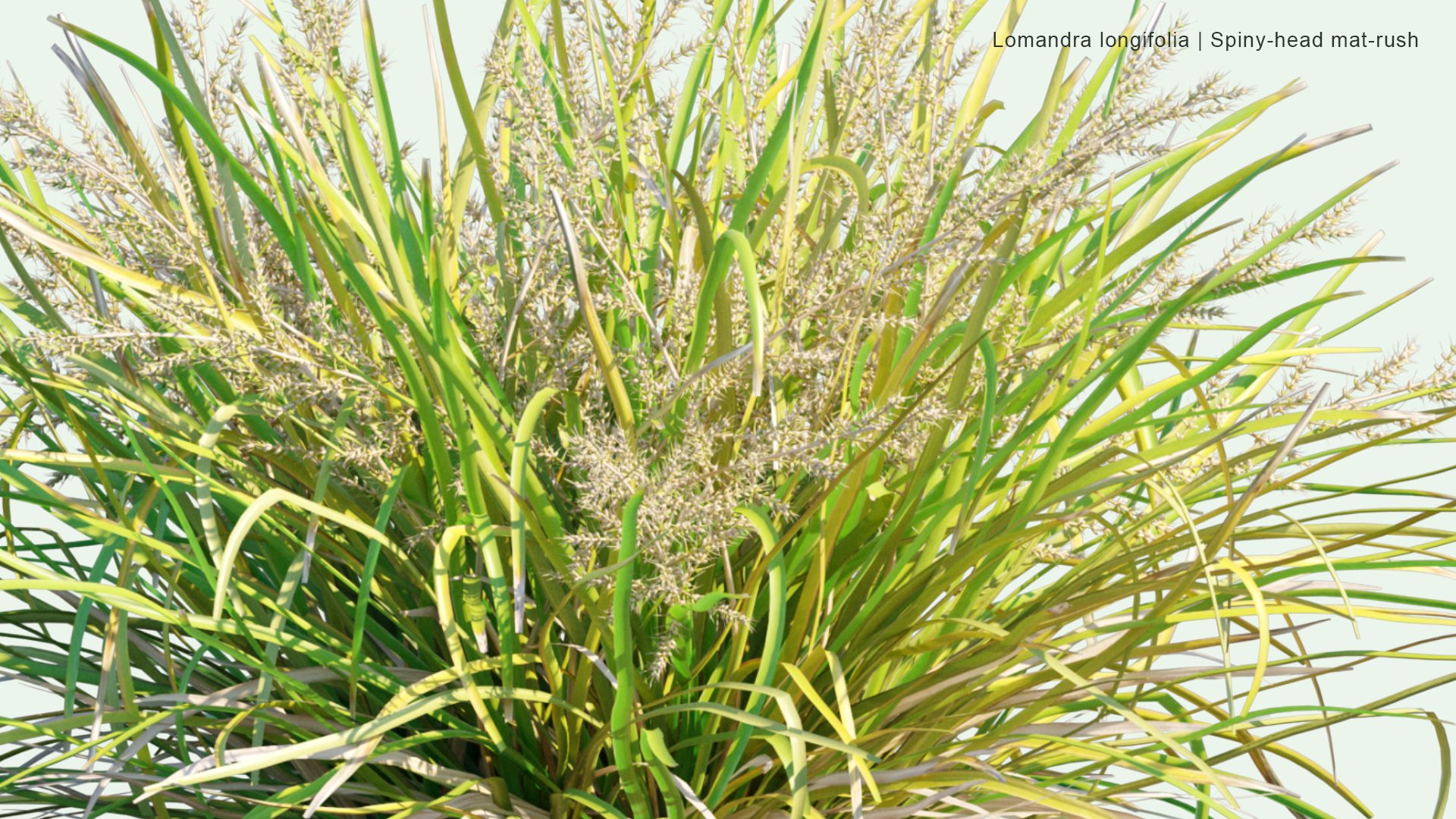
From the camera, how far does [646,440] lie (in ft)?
2.99

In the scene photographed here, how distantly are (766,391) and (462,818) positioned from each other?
44cm

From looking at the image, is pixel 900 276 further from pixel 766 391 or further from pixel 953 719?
pixel 953 719

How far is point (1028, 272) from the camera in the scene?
1.14 meters

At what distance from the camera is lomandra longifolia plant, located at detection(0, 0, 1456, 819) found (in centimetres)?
85

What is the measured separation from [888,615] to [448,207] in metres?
0.58

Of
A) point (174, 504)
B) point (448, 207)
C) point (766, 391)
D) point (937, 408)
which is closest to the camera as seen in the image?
point (937, 408)

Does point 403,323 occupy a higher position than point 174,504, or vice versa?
point 403,323

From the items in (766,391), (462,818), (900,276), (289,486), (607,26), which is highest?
(607,26)

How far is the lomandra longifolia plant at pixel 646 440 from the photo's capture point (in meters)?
0.85

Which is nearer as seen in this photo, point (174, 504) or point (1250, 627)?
point (174, 504)

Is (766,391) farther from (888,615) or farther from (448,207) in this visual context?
(448,207)

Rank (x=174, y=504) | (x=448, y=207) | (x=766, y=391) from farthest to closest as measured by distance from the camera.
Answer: (x=448, y=207), (x=766, y=391), (x=174, y=504)

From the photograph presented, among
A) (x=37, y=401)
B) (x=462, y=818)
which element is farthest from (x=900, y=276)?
(x=37, y=401)

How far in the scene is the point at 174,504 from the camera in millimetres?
891
